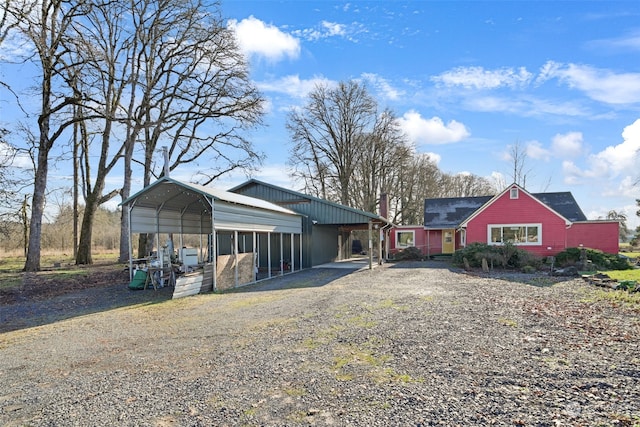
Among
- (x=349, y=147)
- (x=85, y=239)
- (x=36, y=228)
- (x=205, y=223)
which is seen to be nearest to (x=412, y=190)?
(x=349, y=147)

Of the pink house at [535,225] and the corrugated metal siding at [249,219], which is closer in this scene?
the corrugated metal siding at [249,219]

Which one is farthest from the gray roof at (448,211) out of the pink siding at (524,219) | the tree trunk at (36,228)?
the tree trunk at (36,228)

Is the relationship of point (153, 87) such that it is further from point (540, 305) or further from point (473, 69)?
point (540, 305)

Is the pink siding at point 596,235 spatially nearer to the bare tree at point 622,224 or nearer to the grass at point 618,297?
the grass at point 618,297

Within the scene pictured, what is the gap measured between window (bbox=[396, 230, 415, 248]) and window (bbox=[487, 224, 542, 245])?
274 inches

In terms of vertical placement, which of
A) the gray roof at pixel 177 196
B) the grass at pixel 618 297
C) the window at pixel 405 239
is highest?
the gray roof at pixel 177 196

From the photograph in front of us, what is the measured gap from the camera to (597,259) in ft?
57.0

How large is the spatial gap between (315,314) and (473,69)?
36.4ft

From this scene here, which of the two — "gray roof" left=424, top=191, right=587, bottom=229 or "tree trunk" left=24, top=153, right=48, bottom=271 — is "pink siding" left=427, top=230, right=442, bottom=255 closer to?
"gray roof" left=424, top=191, right=587, bottom=229

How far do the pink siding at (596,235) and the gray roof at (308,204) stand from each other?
12.0 meters

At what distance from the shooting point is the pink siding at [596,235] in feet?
72.2

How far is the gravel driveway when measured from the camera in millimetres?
3586

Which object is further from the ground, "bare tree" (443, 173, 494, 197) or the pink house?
"bare tree" (443, 173, 494, 197)

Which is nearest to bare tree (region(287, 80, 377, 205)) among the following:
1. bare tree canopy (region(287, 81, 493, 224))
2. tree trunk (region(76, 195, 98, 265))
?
bare tree canopy (region(287, 81, 493, 224))
